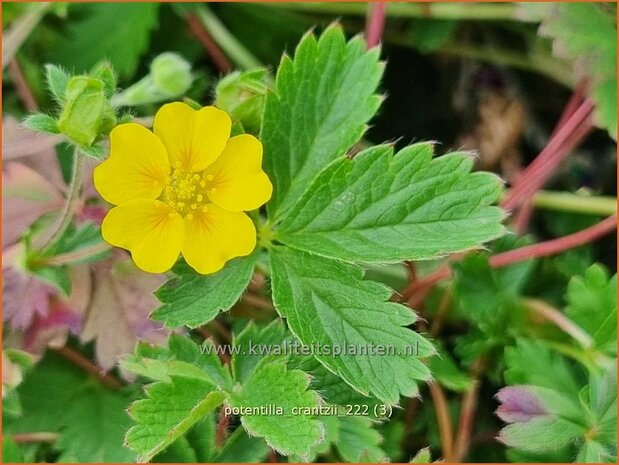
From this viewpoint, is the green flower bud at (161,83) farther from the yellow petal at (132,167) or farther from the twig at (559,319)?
the twig at (559,319)

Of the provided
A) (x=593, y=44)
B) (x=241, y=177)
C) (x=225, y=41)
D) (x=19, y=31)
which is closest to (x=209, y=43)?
(x=225, y=41)

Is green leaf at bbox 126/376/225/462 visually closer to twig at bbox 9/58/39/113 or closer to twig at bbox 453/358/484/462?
twig at bbox 453/358/484/462

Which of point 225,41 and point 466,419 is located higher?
point 225,41

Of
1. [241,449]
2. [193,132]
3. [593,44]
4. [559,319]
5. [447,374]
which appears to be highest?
[593,44]

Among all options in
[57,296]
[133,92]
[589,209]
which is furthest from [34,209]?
[589,209]

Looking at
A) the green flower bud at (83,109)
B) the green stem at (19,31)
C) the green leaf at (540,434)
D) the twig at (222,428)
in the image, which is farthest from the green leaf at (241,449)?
the green stem at (19,31)

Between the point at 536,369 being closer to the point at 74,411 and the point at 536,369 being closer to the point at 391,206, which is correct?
the point at 391,206
